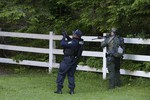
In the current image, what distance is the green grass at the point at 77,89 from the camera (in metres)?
9.65

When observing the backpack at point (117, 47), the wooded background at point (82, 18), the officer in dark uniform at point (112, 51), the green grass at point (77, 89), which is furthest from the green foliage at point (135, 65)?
the backpack at point (117, 47)

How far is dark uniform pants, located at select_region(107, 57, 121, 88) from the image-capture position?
11.1 meters

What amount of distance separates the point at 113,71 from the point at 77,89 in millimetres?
1187

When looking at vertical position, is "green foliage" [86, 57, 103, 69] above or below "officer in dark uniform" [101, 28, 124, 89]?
below

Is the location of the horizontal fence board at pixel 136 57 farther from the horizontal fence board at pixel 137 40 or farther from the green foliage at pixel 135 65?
the horizontal fence board at pixel 137 40

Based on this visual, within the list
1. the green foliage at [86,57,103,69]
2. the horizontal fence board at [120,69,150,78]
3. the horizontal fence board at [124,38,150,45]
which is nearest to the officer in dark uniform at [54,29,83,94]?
the horizontal fence board at [124,38,150,45]

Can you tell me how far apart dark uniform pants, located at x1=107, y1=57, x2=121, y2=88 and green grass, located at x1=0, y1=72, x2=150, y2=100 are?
9.1 inches

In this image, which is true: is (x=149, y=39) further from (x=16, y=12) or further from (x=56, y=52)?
(x=16, y=12)

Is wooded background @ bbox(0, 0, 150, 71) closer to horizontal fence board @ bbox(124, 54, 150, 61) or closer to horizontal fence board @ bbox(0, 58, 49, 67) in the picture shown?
horizontal fence board @ bbox(124, 54, 150, 61)

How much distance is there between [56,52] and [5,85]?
3319 mm

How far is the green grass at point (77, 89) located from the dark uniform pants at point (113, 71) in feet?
0.76

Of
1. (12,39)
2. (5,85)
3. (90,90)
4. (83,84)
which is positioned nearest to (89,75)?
(83,84)

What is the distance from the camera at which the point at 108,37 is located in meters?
11.1

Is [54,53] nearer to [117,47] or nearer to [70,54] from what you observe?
[117,47]
